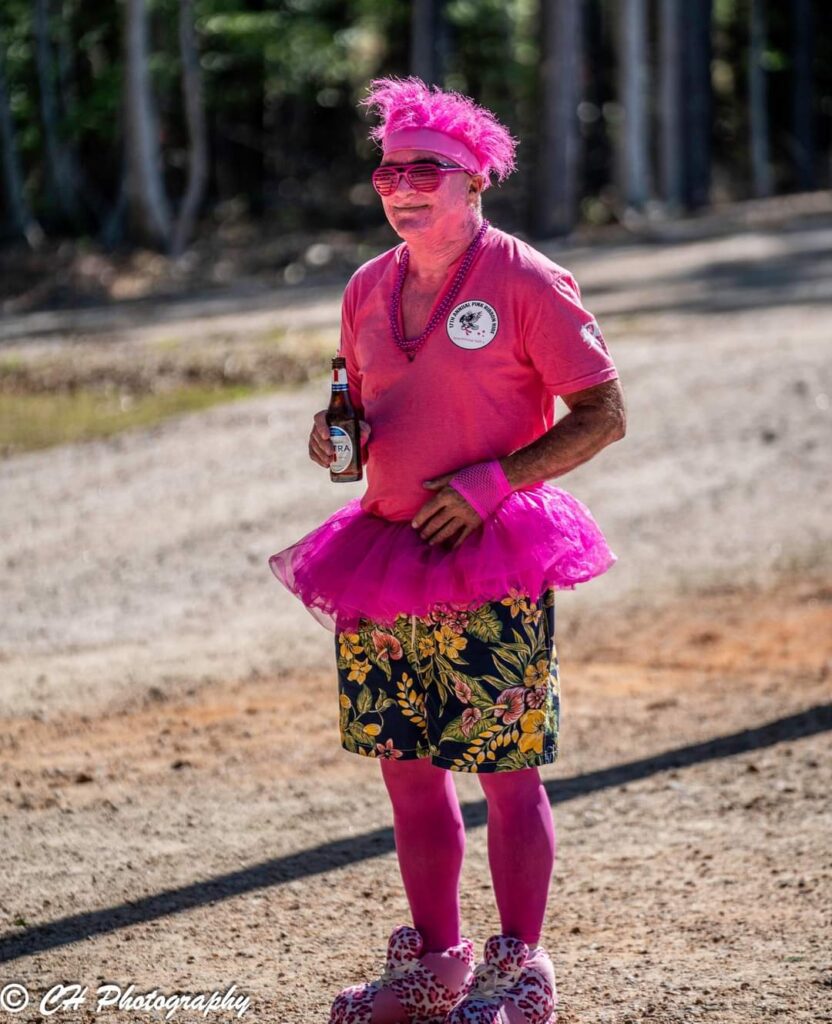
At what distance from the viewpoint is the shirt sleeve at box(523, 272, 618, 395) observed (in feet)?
11.5

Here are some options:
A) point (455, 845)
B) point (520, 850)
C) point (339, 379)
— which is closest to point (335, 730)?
point (455, 845)

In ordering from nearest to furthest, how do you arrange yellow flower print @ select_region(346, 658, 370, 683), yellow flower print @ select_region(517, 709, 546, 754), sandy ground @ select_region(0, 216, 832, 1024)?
1. yellow flower print @ select_region(517, 709, 546, 754)
2. yellow flower print @ select_region(346, 658, 370, 683)
3. sandy ground @ select_region(0, 216, 832, 1024)

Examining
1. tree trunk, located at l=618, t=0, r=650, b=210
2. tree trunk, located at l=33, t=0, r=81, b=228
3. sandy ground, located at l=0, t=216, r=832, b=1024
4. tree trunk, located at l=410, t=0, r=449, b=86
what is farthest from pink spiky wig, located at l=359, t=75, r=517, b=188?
tree trunk, located at l=618, t=0, r=650, b=210

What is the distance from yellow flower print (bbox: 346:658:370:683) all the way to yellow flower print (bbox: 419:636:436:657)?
0.46 ft

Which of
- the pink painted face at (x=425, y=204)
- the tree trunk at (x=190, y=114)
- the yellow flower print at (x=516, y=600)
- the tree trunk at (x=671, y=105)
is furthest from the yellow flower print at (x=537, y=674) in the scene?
the tree trunk at (x=671, y=105)

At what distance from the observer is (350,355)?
383 centimetres

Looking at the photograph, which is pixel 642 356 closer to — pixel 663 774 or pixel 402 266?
pixel 663 774

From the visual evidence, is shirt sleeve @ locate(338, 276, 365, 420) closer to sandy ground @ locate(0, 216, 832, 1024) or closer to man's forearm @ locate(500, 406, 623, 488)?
man's forearm @ locate(500, 406, 623, 488)

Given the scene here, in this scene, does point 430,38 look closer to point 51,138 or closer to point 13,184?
point 51,138

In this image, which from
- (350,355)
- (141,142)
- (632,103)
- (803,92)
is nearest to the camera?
(350,355)

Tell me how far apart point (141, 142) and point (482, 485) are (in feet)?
69.8

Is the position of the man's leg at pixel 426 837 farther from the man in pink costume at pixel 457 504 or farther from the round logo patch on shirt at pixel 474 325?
the round logo patch on shirt at pixel 474 325

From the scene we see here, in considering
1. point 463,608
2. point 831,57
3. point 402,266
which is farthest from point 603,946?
point 831,57

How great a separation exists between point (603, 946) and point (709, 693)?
2814 millimetres
